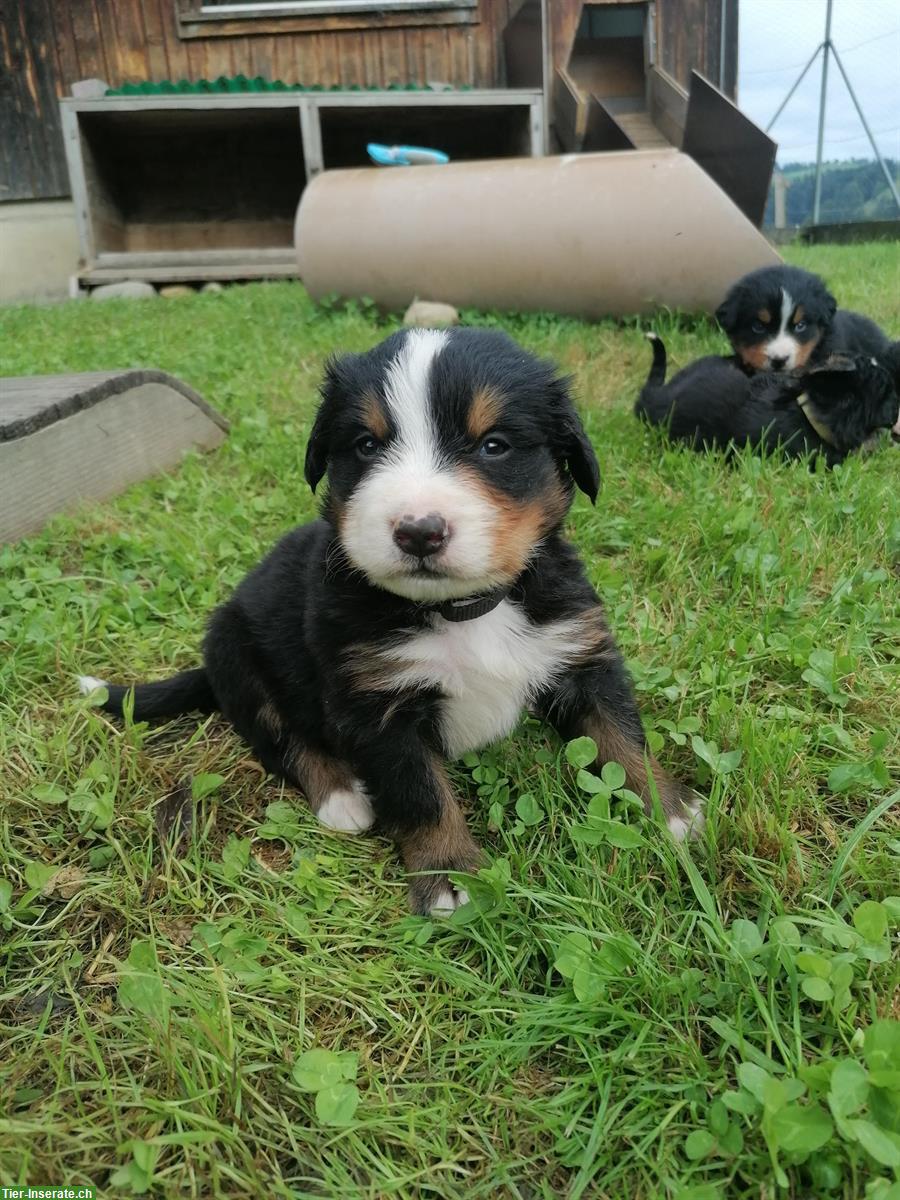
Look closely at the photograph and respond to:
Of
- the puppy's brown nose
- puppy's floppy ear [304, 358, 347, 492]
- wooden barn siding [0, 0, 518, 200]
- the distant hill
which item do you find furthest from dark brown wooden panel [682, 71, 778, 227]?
the puppy's brown nose

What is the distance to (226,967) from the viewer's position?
1.56m

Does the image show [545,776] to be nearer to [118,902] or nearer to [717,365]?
[118,902]

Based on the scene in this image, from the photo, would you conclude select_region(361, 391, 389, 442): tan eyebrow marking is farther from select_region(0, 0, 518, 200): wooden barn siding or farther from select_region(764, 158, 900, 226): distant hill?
select_region(764, 158, 900, 226): distant hill

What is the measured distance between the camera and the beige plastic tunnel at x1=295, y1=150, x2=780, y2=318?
6480mm

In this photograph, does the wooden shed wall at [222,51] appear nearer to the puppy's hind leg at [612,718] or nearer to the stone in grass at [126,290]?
the stone in grass at [126,290]

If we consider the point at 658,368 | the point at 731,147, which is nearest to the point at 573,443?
the point at 658,368

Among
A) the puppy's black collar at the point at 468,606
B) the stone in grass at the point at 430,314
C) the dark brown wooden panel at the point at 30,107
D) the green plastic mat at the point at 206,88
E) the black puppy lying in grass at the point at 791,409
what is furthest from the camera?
the dark brown wooden panel at the point at 30,107

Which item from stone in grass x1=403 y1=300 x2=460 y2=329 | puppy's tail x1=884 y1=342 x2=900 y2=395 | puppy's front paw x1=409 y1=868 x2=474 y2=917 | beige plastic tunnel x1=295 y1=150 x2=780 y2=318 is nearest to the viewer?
puppy's front paw x1=409 y1=868 x2=474 y2=917

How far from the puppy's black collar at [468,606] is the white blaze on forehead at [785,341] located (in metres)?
3.80

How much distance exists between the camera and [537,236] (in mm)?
6867

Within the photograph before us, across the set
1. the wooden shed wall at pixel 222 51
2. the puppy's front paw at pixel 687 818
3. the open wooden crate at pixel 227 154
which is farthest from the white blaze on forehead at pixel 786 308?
the wooden shed wall at pixel 222 51

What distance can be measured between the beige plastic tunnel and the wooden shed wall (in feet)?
20.7

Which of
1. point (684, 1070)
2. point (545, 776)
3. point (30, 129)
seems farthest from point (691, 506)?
point (30, 129)

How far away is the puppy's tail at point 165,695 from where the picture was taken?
2352mm
